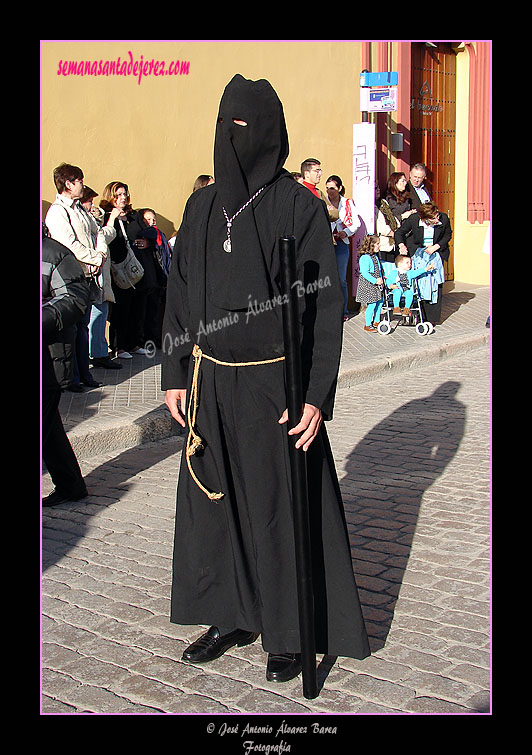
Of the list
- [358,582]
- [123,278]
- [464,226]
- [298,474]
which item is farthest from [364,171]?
[298,474]

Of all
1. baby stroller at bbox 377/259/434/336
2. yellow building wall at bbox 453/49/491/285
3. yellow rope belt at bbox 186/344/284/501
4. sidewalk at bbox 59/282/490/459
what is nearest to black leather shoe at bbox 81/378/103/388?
sidewalk at bbox 59/282/490/459

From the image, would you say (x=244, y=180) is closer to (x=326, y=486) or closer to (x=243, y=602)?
(x=326, y=486)

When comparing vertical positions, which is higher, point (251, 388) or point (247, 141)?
point (247, 141)

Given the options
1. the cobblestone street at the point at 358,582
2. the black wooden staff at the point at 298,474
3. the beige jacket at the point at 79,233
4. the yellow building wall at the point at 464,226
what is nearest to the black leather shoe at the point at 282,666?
the cobblestone street at the point at 358,582

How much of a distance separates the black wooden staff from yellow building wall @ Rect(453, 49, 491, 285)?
47.0ft

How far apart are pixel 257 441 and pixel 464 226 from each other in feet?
47.6

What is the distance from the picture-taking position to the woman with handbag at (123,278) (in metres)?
9.14

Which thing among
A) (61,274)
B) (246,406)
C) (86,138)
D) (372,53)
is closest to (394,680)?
(246,406)

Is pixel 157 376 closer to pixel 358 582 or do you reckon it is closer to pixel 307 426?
pixel 358 582

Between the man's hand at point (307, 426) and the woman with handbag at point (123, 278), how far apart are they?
20.8 feet

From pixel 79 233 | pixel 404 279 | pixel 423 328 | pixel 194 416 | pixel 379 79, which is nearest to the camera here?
pixel 194 416

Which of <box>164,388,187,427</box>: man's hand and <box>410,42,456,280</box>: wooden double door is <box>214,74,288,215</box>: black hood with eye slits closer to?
<box>164,388,187,427</box>: man's hand

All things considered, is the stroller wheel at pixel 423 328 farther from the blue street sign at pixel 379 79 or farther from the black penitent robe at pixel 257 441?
the black penitent robe at pixel 257 441

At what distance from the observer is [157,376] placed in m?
8.80
